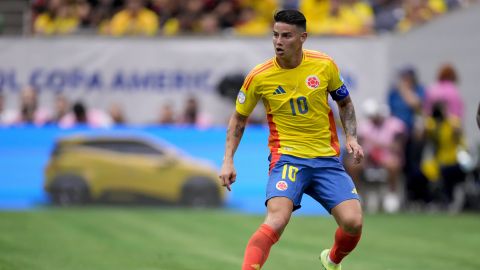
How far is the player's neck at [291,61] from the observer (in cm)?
918

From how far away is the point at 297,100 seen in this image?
362 inches

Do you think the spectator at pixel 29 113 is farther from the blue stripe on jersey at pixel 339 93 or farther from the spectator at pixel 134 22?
the blue stripe on jersey at pixel 339 93

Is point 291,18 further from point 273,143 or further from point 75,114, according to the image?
point 75,114

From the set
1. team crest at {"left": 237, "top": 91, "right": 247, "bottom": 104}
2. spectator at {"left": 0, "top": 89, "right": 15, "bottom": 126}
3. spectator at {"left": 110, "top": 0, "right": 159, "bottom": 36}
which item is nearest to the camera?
team crest at {"left": 237, "top": 91, "right": 247, "bottom": 104}

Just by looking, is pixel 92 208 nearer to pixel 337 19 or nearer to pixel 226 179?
pixel 337 19

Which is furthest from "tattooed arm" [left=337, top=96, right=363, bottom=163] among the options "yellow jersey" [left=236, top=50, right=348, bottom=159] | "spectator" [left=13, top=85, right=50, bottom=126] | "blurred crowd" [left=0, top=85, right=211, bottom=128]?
"spectator" [left=13, top=85, right=50, bottom=126]

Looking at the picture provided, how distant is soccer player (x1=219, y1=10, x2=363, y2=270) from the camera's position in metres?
9.08

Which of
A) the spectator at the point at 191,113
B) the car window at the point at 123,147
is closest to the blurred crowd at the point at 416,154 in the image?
the spectator at the point at 191,113

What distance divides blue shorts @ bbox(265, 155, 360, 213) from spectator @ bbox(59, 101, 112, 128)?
1082 centimetres

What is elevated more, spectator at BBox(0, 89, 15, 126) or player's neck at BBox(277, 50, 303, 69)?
player's neck at BBox(277, 50, 303, 69)

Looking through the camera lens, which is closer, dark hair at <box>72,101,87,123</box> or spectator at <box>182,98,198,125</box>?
dark hair at <box>72,101,87,123</box>

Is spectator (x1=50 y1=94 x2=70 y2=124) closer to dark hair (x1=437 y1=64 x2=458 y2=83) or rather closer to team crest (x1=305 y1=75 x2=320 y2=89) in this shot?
dark hair (x1=437 y1=64 x2=458 y2=83)

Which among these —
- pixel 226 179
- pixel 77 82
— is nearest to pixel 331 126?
pixel 226 179

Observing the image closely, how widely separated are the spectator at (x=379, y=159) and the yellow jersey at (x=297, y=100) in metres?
10.5
